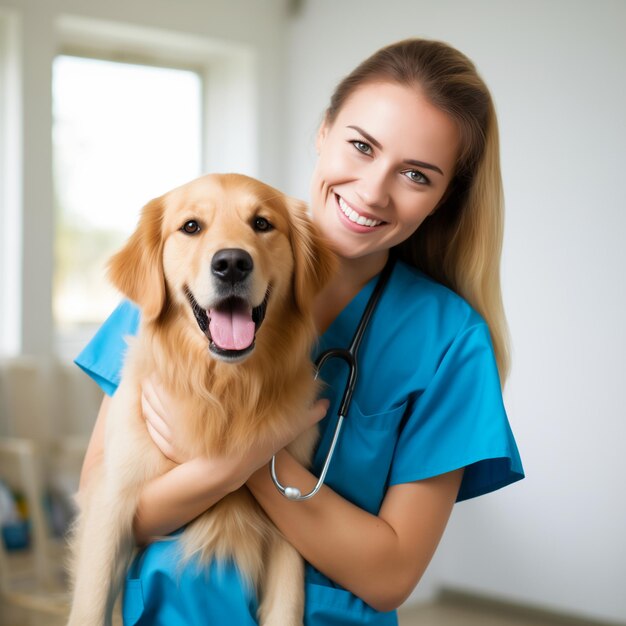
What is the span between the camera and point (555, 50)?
364 cm

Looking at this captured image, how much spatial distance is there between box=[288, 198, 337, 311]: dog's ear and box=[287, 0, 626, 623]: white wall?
235cm

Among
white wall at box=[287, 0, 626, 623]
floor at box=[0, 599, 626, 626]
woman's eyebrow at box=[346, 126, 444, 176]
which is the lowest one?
floor at box=[0, 599, 626, 626]

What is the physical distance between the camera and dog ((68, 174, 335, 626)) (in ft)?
4.58

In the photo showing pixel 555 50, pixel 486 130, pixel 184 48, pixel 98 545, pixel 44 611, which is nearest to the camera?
pixel 98 545

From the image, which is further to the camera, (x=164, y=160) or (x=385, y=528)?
(x=164, y=160)

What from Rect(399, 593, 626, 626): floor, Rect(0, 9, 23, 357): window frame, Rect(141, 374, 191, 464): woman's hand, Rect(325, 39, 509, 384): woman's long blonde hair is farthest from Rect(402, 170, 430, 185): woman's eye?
Rect(399, 593, 626, 626): floor

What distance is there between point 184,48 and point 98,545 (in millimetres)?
3615

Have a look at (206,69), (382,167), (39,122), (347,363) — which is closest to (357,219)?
(382,167)

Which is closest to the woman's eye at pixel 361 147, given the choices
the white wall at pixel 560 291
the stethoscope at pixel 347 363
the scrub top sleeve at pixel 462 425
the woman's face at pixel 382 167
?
the woman's face at pixel 382 167

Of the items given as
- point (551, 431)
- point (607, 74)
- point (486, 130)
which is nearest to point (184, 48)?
point (607, 74)

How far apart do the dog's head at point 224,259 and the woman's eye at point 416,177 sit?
0.20 meters

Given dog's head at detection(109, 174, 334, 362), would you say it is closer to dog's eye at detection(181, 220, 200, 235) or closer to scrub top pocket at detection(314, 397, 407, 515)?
dog's eye at detection(181, 220, 200, 235)

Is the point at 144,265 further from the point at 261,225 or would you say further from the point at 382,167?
the point at 382,167

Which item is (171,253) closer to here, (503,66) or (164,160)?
(503,66)
